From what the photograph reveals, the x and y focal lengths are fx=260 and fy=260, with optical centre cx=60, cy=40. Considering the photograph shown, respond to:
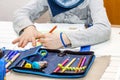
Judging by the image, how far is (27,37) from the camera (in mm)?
1200

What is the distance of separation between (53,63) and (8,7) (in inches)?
55.3

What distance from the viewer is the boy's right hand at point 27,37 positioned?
1.17 meters

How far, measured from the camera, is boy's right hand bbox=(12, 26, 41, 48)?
1.17m

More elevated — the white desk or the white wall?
the white wall

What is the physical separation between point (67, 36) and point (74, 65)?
0.86 ft

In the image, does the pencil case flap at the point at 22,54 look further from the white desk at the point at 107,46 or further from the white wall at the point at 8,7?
the white wall at the point at 8,7

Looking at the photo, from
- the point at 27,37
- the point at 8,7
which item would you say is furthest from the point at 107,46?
the point at 8,7

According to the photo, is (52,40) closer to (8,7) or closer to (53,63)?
(53,63)

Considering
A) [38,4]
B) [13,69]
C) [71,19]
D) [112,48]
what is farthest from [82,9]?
[13,69]

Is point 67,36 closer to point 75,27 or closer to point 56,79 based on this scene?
point 75,27

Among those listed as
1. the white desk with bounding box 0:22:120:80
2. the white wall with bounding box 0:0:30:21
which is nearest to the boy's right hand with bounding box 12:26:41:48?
the white desk with bounding box 0:22:120:80

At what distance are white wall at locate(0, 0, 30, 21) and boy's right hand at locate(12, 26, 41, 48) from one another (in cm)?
94

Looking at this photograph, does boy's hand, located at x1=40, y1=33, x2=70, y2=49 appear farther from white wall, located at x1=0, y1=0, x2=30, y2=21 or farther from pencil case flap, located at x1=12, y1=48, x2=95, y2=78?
white wall, located at x1=0, y1=0, x2=30, y2=21

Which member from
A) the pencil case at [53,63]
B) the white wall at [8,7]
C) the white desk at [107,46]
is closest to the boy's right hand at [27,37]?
the white desk at [107,46]
